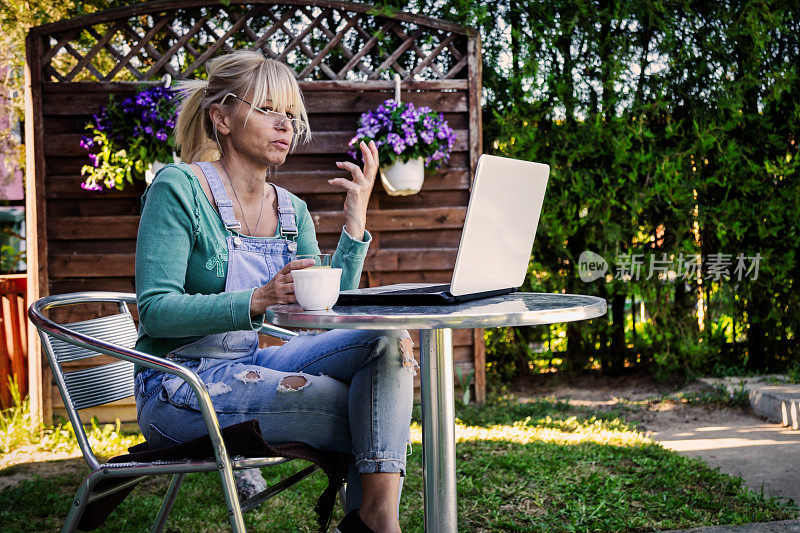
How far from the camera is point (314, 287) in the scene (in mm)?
1419

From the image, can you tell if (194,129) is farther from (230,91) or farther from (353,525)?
(353,525)

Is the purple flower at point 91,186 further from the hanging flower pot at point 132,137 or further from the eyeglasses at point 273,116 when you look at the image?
the eyeglasses at point 273,116

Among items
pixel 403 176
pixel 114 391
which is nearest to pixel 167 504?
pixel 114 391

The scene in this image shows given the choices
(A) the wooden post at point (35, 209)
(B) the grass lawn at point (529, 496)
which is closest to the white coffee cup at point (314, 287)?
(B) the grass lawn at point (529, 496)

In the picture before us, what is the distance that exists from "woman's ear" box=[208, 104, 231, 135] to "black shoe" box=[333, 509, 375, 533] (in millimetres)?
1003

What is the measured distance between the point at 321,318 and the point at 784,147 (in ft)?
14.1

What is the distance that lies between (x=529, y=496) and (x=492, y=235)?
1518 millimetres

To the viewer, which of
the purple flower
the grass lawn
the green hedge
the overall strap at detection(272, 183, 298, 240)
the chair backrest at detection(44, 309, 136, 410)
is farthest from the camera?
the green hedge

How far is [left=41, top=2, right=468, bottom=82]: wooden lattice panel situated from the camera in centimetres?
407

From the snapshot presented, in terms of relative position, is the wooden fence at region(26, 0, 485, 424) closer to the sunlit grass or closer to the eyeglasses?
the sunlit grass

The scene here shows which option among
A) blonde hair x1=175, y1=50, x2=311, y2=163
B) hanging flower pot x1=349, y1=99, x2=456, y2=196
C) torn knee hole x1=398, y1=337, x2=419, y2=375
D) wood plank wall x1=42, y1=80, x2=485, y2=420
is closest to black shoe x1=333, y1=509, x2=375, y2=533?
torn knee hole x1=398, y1=337, x2=419, y2=375

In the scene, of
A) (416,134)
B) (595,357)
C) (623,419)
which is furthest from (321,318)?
(595,357)

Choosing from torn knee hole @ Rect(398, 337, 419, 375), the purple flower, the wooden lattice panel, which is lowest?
torn knee hole @ Rect(398, 337, 419, 375)

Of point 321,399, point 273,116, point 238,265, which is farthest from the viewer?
point 273,116
